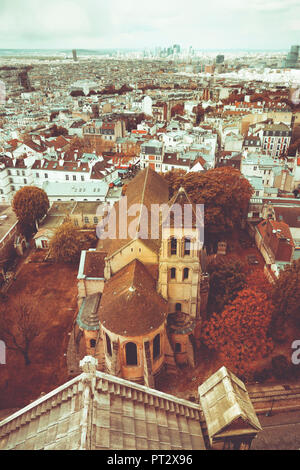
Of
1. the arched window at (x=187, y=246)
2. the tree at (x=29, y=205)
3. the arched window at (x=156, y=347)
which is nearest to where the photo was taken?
the arched window at (x=187, y=246)

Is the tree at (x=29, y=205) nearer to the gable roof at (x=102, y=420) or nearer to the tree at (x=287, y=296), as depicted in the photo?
the tree at (x=287, y=296)

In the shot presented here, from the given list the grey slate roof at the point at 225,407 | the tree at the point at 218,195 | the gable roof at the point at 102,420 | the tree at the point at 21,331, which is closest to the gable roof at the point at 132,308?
the tree at the point at 21,331

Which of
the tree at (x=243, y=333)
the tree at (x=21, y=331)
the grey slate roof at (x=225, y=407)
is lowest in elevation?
the tree at (x=21, y=331)

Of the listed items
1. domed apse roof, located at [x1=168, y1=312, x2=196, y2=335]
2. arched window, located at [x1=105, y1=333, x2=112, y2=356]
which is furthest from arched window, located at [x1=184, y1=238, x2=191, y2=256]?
arched window, located at [x1=105, y1=333, x2=112, y2=356]

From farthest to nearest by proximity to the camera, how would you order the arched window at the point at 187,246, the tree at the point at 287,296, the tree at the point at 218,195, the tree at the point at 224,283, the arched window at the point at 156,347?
1. the tree at the point at 218,195
2. the tree at the point at 224,283
3. the tree at the point at 287,296
4. the arched window at the point at 156,347
5. the arched window at the point at 187,246

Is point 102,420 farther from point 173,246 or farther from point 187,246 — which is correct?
point 187,246

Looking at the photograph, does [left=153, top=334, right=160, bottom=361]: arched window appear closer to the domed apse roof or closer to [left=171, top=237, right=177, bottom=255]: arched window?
the domed apse roof

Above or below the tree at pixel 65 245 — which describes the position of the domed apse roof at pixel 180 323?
above

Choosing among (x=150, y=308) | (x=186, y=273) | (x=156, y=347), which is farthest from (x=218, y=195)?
(x=156, y=347)

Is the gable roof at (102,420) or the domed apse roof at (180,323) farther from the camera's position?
the domed apse roof at (180,323)
